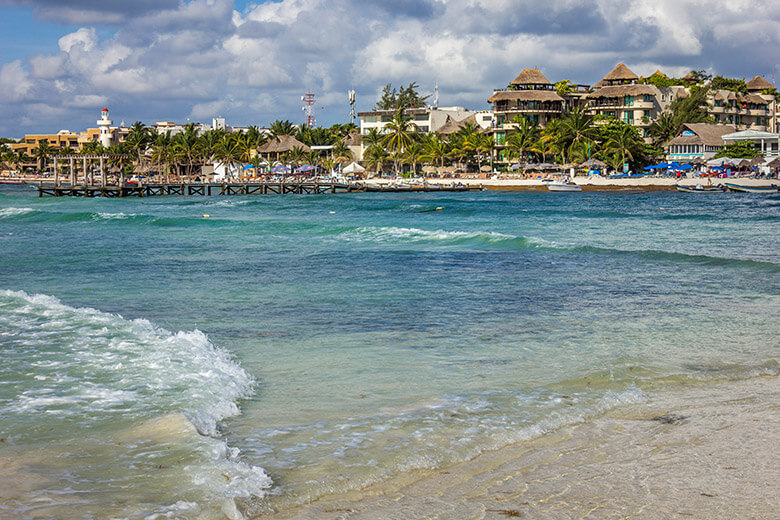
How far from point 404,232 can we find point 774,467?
25.2 metres

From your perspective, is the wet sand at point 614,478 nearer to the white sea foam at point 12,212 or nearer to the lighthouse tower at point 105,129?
the white sea foam at point 12,212

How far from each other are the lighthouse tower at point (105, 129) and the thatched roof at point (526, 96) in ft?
296

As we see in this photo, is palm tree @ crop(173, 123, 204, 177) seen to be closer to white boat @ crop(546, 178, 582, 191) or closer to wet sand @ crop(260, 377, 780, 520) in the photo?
white boat @ crop(546, 178, 582, 191)

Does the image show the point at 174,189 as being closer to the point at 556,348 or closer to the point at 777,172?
the point at 777,172

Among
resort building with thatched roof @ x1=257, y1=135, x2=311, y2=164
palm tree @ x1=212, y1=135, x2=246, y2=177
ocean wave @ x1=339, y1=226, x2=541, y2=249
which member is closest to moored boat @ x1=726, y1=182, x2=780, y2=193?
ocean wave @ x1=339, y1=226, x2=541, y2=249

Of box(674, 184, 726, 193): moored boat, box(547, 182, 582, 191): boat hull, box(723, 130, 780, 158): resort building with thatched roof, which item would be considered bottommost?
box(674, 184, 726, 193): moored boat

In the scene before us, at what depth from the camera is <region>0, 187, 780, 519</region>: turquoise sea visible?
17.8ft

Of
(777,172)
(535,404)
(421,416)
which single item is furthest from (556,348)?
(777,172)

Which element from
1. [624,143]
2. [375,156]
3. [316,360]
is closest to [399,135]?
[375,156]

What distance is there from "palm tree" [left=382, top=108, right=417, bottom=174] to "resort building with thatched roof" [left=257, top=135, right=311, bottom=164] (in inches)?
676

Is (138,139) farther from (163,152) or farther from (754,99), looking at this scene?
(754,99)

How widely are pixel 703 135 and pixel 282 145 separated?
2430 inches

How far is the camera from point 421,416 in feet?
22.1

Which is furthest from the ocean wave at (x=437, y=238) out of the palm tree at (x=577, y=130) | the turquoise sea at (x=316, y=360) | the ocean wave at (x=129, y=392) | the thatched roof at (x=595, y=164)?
the palm tree at (x=577, y=130)
